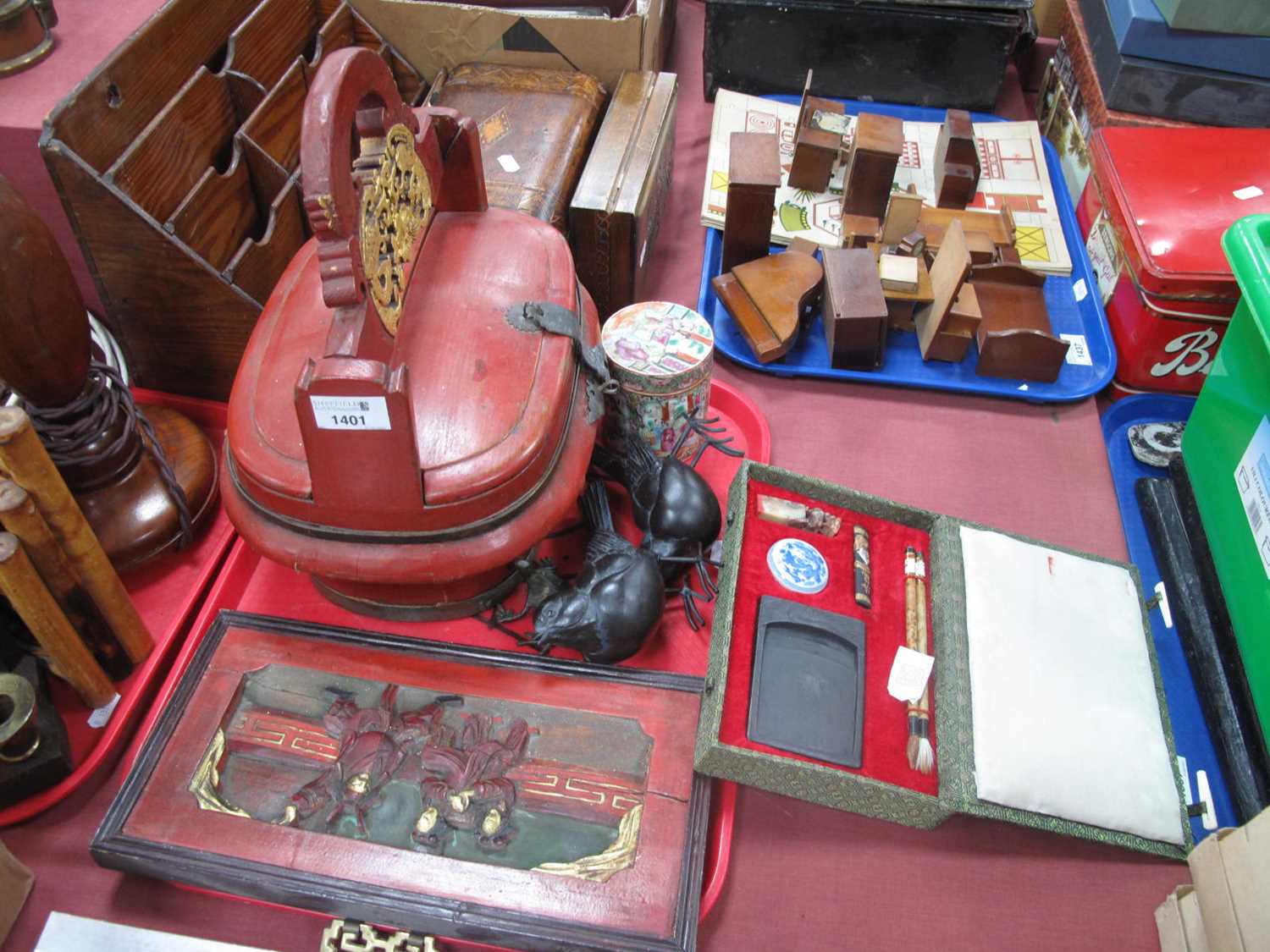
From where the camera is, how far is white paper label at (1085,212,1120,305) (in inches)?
57.4

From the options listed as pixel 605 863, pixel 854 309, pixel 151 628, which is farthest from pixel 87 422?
pixel 854 309

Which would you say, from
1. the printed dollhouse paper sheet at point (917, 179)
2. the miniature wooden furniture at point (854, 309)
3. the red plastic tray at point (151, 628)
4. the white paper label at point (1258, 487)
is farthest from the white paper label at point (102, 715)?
the white paper label at point (1258, 487)

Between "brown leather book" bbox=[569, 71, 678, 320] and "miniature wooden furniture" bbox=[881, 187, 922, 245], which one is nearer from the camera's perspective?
"brown leather book" bbox=[569, 71, 678, 320]

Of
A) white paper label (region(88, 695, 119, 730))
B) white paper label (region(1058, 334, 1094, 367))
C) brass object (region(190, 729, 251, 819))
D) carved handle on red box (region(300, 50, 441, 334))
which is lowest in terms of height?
white paper label (region(88, 695, 119, 730))

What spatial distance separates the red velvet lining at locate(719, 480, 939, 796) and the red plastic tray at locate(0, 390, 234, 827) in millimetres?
656

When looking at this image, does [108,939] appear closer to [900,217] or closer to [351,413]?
[351,413]

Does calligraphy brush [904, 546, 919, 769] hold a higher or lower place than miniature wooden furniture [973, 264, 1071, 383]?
lower

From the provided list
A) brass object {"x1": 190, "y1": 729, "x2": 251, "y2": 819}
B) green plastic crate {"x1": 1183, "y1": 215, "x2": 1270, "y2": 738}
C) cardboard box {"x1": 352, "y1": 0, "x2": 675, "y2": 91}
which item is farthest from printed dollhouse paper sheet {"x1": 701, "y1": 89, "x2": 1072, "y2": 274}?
brass object {"x1": 190, "y1": 729, "x2": 251, "y2": 819}

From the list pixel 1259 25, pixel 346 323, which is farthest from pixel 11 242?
pixel 1259 25

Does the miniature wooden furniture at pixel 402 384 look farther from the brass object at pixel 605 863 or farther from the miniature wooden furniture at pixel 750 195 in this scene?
the miniature wooden furniture at pixel 750 195

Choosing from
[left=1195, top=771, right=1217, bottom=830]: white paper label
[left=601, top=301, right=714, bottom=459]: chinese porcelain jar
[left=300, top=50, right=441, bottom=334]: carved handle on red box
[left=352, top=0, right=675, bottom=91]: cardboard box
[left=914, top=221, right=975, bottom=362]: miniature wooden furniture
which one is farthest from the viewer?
[left=352, top=0, right=675, bottom=91]: cardboard box

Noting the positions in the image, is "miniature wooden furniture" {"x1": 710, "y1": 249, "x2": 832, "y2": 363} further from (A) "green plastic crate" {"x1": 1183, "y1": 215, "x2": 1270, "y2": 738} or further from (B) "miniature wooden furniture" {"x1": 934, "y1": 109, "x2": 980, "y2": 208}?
(A) "green plastic crate" {"x1": 1183, "y1": 215, "x2": 1270, "y2": 738}

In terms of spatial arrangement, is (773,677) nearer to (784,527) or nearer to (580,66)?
(784,527)

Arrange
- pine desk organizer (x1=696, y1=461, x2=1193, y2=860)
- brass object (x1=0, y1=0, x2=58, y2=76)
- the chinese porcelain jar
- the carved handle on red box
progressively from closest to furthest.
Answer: the carved handle on red box < pine desk organizer (x1=696, y1=461, x2=1193, y2=860) < the chinese porcelain jar < brass object (x1=0, y1=0, x2=58, y2=76)
